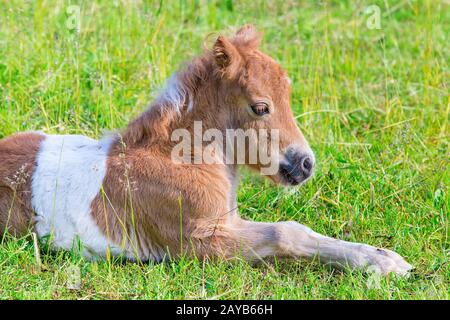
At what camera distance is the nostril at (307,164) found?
538 centimetres

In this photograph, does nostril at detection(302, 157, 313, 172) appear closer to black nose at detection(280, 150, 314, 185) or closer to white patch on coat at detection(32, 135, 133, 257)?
black nose at detection(280, 150, 314, 185)

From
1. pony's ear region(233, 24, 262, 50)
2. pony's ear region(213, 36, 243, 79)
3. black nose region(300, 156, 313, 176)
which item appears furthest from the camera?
pony's ear region(233, 24, 262, 50)

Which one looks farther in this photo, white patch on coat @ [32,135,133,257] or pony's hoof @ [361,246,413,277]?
white patch on coat @ [32,135,133,257]

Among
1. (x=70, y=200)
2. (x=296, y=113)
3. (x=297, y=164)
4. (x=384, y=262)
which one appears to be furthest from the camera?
(x=296, y=113)

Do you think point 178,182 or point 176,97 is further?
point 176,97

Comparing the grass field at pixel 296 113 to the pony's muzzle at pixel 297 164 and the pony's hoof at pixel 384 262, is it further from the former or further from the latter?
the pony's muzzle at pixel 297 164

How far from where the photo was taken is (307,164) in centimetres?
539

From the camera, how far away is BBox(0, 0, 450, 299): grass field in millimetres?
5047

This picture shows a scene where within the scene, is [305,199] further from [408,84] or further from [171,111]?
[408,84]

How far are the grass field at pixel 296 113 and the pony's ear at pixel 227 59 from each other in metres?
0.79

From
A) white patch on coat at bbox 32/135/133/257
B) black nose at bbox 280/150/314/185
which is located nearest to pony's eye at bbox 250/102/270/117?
black nose at bbox 280/150/314/185

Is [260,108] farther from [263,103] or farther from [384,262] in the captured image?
[384,262]

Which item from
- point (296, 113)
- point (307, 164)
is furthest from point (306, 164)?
point (296, 113)

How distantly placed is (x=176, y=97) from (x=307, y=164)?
3.13 feet
